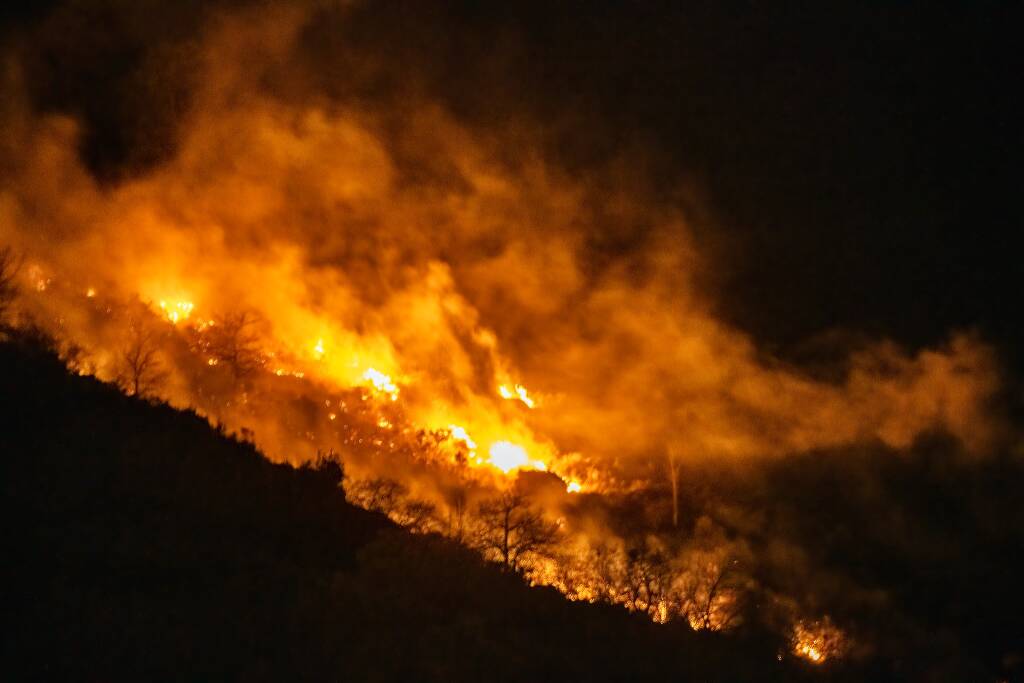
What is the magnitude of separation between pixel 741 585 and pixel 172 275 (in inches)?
1131

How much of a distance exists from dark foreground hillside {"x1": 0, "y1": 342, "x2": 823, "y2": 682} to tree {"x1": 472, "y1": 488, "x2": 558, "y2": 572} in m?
10.4

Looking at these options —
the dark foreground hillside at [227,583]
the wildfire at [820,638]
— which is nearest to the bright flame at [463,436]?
the wildfire at [820,638]

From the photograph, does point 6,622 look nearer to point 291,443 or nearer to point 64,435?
point 64,435

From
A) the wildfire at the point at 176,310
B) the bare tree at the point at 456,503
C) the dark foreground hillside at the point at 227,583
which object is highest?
the wildfire at the point at 176,310

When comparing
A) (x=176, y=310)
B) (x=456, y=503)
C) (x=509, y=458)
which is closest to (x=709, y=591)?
(x=456, y=503)

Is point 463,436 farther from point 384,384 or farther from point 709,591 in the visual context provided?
point 709,591

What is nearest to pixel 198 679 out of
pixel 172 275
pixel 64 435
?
pixel 64 435

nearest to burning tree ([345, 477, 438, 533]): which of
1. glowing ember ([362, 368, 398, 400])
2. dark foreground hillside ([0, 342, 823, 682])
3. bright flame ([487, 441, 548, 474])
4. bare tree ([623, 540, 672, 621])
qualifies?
bare tree ([623, 540, 672, 621])

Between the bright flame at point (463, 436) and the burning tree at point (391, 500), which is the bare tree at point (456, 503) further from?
the bright flame at point (463, 436)

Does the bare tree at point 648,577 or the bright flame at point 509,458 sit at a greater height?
the bright flame at point 509,458

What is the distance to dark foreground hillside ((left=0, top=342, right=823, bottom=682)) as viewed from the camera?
22.6ft

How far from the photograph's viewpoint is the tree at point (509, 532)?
946 inches

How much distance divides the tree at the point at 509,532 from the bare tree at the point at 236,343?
44.4 feet

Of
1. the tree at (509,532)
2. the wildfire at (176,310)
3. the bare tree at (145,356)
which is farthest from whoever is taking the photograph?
the wildfire at (176,310)
